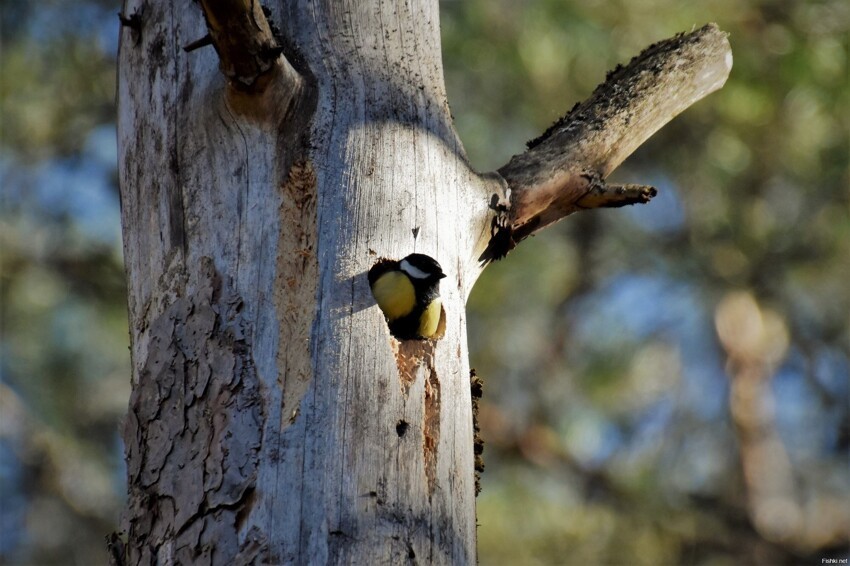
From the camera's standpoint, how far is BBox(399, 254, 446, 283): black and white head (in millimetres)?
1649

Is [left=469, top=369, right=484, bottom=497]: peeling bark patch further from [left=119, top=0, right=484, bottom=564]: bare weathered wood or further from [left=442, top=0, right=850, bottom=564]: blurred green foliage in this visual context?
[left=442, top=0, right=850, bottom=564]: blurred green foliage

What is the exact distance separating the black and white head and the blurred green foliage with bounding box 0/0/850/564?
351 centimetres

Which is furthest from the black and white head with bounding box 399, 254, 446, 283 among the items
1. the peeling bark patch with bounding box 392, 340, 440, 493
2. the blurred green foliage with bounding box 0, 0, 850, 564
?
the blurred green foliage with bounding box 0, 0, 850, 564

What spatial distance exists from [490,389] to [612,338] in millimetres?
857

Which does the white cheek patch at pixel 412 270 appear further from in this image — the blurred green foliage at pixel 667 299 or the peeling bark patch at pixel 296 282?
the blurred green foliage at pixel 667 299

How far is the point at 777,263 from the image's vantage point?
18.4 ft

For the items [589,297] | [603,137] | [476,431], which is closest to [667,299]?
[589,297]

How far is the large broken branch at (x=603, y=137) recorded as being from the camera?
6.25 ft

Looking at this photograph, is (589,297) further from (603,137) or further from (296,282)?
(296,282)

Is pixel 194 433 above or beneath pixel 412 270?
beneath

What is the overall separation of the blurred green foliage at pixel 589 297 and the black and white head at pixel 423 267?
3509 millimetres

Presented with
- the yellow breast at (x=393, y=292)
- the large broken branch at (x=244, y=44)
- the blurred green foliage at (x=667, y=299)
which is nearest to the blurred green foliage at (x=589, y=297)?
the blurred green foliage at (x=667, y=299)

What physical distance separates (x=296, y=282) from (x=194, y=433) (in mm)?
300

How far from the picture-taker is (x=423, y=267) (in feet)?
5.57
